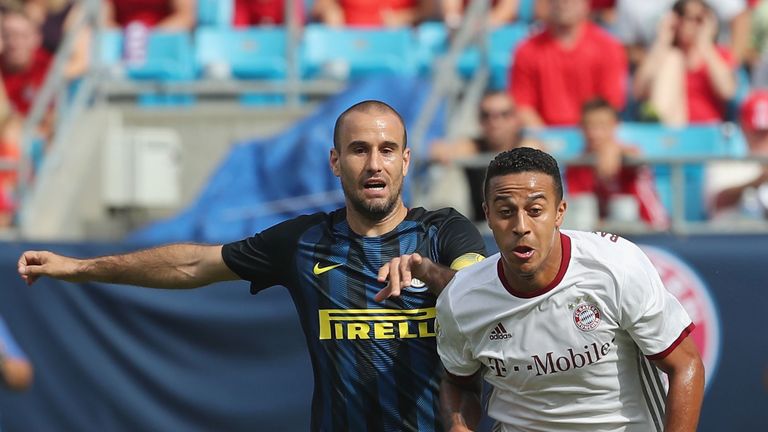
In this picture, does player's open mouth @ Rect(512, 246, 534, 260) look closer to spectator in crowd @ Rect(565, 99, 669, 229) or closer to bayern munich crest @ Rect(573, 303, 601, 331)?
bayern munich crest @ Rect(573, 303, 601, 331)

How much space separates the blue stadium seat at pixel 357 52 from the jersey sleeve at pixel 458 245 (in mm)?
6039

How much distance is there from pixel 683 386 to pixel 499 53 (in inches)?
270

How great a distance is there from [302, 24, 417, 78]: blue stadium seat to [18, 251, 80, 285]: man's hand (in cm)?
611

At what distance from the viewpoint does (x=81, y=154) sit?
11.2m

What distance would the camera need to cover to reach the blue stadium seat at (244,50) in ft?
39.2

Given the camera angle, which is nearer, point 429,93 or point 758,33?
point 429,93

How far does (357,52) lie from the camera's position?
37.8 feet

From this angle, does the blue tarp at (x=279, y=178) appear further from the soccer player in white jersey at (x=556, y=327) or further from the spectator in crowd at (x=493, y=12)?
the soccer player in white jersey at (x=556, y=327)

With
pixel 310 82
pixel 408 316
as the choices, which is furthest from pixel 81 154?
pixel 408 316

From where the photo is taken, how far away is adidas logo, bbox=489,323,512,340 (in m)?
4.74

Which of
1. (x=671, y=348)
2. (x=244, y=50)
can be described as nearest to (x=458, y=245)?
(x=671, y=348)

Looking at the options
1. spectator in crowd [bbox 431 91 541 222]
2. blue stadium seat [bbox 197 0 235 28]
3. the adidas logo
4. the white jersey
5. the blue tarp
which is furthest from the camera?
blue stadium seat [bbox 197 0 235 28]

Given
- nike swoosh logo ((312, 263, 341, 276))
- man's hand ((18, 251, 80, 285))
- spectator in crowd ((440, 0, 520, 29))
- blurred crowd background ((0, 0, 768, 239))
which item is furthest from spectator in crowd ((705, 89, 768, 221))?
man's hand ((18, 251, 80, 285))

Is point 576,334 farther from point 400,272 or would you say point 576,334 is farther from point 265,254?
point 265,254
